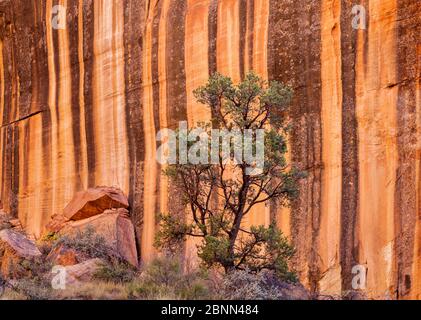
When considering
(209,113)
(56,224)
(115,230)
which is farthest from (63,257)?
(209,113)

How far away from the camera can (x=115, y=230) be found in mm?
19922

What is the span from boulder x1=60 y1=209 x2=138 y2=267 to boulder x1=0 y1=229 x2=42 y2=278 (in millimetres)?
1150

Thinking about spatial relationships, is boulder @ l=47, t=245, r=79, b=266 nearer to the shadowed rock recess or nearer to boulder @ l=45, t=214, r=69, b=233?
the shadowed rock recess

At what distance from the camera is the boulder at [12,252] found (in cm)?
1755

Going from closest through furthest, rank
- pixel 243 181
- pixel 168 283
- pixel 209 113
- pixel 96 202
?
pixel 168 283 < pixel 243 181 < pixel 209 113 < pixel 96 202

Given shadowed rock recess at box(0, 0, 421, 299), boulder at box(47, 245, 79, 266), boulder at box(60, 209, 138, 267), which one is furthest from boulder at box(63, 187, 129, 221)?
boulder at box(47, 245, 79, 266)

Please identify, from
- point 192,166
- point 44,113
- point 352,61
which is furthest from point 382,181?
point 44,113

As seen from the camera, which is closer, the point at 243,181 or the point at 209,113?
the point at 243,181

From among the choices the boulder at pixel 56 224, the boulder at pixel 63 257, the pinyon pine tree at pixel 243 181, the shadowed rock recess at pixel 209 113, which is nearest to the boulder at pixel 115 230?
the shadowed rock recess at pixel 209 113

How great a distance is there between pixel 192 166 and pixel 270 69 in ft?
12.3

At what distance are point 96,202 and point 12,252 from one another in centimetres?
337

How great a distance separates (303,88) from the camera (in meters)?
18.2

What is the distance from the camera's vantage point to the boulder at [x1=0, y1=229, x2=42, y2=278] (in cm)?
1755

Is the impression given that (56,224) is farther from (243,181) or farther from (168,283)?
(168,283)
